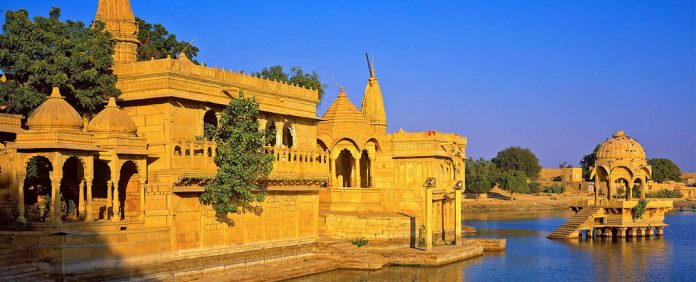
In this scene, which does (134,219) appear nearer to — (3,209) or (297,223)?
(3,209)

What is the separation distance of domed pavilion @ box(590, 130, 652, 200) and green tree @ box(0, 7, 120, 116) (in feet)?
95.1

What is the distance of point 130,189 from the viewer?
23.2 m

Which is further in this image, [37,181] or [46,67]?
[37,181]

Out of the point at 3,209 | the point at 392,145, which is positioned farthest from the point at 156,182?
the point at 392,145

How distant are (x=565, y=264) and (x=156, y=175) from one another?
16082 millimetres

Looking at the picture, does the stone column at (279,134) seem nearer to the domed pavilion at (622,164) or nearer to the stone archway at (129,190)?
the stone archway at (129,190)

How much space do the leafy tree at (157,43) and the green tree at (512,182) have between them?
45.1 meters

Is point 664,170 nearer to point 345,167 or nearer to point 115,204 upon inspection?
point 345,167

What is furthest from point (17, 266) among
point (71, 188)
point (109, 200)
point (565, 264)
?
point (565, 264)

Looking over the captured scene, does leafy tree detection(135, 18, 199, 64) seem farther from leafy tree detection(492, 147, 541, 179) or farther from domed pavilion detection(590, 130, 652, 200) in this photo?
leafy tree detection(492, 147, 541, 179)

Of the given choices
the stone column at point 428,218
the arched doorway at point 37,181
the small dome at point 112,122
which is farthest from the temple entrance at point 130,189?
the stone column at point 428,218

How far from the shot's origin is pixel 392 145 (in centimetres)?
3703

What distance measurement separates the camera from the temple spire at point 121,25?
2716 centimetres

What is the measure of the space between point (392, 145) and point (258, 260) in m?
13.2
